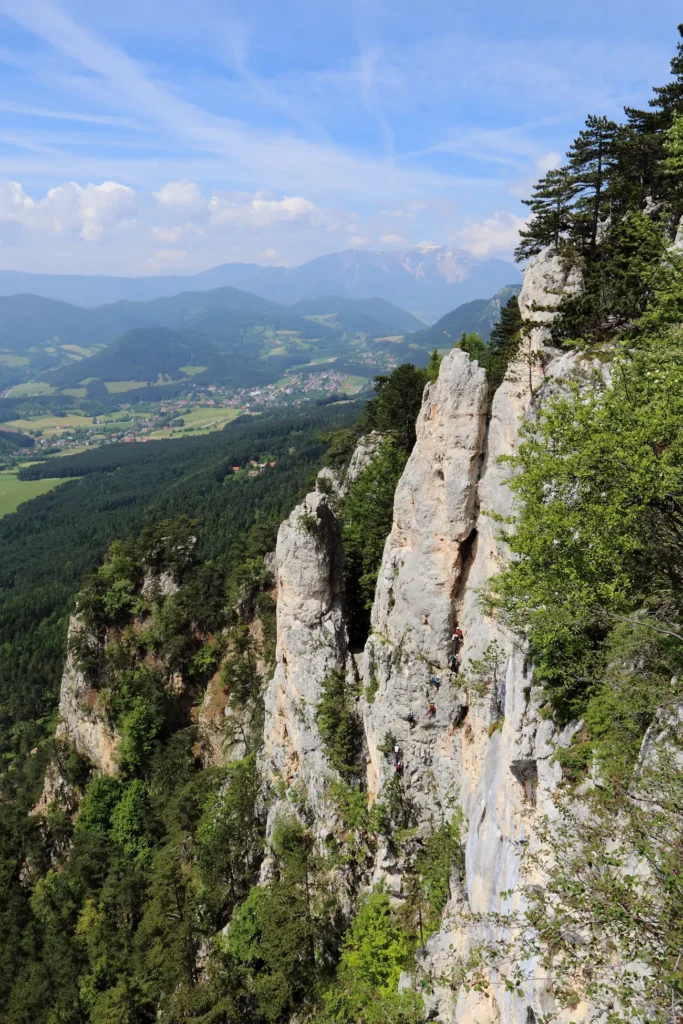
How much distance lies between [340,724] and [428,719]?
208 inches

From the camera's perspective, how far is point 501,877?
49.8 ft

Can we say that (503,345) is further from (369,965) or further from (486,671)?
(369,965)

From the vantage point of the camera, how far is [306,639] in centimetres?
3070

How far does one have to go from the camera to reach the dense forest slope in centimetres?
1188

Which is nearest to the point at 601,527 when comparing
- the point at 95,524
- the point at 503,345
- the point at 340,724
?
the point at 340,724

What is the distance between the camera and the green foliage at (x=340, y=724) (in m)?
27.9

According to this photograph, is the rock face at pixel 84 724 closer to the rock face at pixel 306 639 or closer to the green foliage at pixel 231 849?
the green foliage at pixel 231 849

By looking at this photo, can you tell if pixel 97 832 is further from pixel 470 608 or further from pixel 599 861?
pixel 599 861

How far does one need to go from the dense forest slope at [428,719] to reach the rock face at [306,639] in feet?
0.54

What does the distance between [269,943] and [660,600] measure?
25.1 m

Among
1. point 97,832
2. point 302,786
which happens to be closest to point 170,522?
point 97,832

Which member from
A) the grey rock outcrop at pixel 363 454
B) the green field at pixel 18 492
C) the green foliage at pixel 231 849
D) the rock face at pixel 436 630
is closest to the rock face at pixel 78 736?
the green foliage at pixel 231 849

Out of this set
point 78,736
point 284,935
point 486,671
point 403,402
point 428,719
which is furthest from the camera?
point 78,736

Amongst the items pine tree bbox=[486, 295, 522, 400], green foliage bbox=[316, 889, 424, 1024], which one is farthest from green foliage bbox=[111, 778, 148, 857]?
pine tree bbox=[486, 295, 522, 400]
